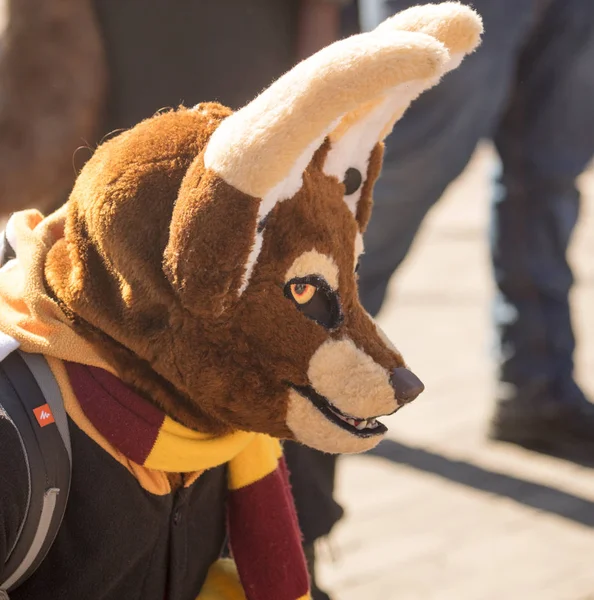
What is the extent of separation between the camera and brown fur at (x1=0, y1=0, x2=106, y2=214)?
173cm

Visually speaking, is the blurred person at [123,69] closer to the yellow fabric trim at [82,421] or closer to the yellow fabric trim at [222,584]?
the yellow fabric trim at [222,584]

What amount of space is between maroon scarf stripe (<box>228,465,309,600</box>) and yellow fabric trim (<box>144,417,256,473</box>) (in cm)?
14

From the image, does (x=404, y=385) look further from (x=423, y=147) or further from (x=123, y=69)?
(x=423, y=147)

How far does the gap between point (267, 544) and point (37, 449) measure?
0.39 metres

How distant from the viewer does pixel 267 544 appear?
1.39m

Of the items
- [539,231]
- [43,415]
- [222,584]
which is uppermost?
[43,415]

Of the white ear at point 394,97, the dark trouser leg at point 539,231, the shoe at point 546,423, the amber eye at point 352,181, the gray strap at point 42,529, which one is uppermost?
the white ear at point 394,97

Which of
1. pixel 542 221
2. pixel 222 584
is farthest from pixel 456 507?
pixel 222 584

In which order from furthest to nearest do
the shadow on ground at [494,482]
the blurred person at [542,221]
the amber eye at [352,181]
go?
the blurred person at [542,221] → the shadow on ground at [494,482] → the amber eye at [352,181]

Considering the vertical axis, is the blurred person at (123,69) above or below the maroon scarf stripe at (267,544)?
above

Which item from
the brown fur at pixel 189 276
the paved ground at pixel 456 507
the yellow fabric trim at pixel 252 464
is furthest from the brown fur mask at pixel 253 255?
the paved ground at pixel 456 507

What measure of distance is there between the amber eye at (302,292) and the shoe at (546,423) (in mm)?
1884

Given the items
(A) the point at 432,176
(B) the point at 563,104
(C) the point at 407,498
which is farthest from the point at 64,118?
(B) the point at 563,104

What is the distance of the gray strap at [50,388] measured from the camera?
1.17 m
